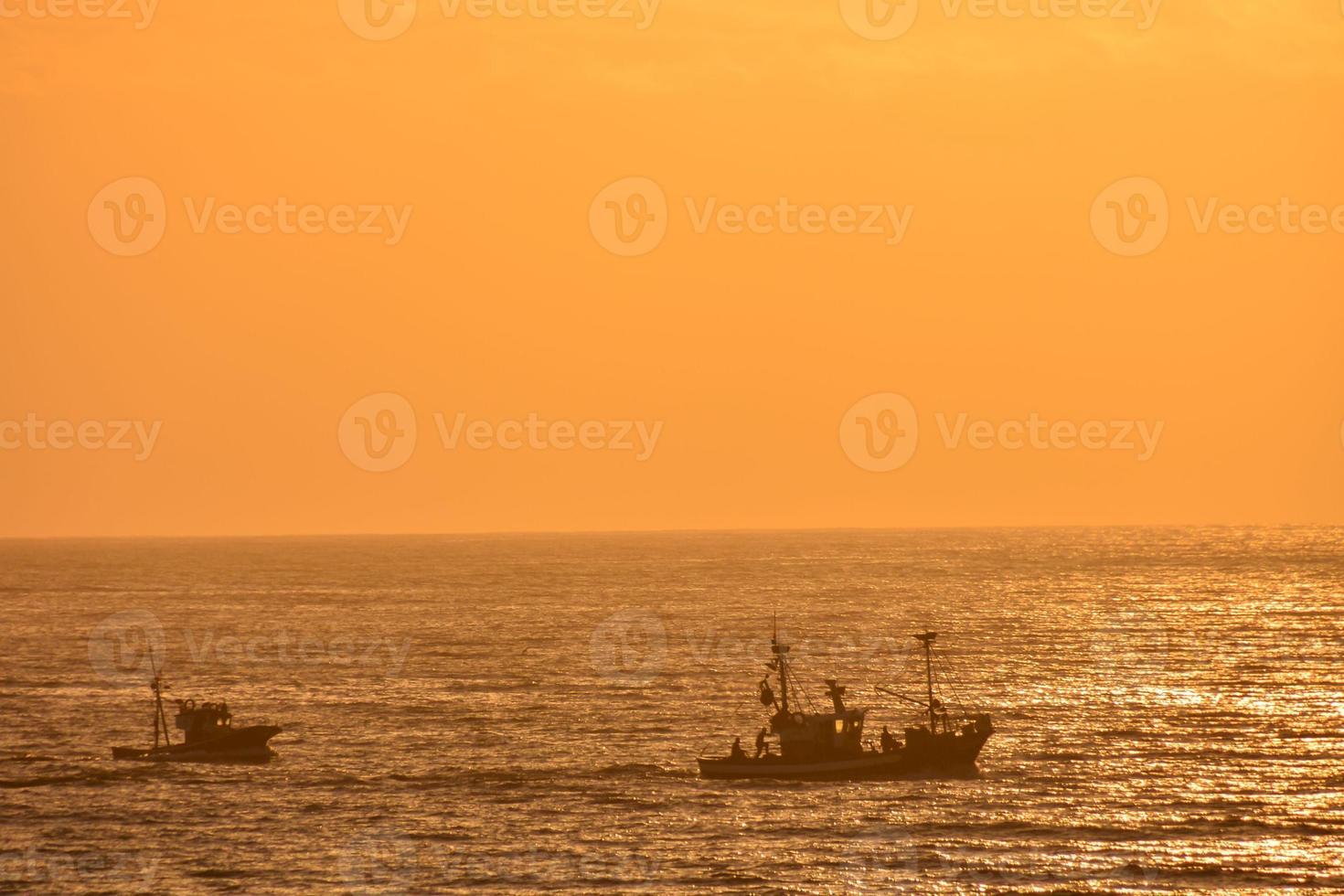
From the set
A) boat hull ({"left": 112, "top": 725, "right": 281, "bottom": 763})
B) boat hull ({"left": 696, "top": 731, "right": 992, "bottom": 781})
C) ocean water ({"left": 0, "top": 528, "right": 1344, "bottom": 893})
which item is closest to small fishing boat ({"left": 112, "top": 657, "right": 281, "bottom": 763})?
boat hull ({"left": 112, "top": 725, "right": 281, "bottom": 763})

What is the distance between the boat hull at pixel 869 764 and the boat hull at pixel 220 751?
93.1 feet

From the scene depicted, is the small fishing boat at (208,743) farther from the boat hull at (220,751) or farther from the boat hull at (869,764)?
the boat hull at (869,764)

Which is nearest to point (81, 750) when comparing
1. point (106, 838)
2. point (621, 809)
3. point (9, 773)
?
point (9, 773)

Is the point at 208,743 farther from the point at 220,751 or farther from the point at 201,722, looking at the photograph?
the point at 201,722

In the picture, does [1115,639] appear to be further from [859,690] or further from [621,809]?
[621,809]

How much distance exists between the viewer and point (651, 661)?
537 ft

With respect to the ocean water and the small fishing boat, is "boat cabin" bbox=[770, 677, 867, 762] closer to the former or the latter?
the ocean water

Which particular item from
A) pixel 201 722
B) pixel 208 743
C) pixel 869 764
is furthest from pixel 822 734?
pixel 201 722

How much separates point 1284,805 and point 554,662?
284 feet

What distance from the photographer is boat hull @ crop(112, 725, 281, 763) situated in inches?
4203

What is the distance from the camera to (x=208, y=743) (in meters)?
107

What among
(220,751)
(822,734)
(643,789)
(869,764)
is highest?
(220,751)

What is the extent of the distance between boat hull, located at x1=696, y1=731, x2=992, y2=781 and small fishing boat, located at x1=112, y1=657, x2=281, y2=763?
28.5 metres

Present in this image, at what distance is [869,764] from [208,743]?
134ft
